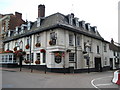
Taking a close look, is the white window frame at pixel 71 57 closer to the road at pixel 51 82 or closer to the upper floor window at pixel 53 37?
the upper floor window at pixel 53 37

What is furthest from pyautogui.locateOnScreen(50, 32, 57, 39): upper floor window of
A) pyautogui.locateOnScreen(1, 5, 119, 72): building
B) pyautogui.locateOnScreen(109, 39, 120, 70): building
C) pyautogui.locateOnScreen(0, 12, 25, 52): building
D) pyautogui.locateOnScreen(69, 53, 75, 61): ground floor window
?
pyautogui.locateOnScreen(109, 39, 120, 70): building

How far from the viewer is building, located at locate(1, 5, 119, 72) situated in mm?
21672

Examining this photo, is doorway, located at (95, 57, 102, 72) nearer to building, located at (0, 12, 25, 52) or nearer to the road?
the road

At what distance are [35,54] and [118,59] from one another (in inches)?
1092

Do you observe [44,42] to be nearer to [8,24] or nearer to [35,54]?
[35,54]

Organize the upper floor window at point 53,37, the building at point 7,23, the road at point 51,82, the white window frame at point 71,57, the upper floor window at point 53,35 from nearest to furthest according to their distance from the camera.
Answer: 1. the road at point 51,82
2. the upper floor window at point 53,37
3. the upper floor window at point 53,35
4. the white window frame at point 71,57
5. the building at point 7,23

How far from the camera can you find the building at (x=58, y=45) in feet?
71.1

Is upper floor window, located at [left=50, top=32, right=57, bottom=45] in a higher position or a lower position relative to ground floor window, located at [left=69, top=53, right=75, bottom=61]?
higher

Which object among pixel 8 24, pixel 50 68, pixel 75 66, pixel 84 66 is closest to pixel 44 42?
pixel 50 68

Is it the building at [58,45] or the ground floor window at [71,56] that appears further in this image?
the ground floor window at [71,56]

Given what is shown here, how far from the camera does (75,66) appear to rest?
23.5m

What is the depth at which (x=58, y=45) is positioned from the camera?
21.2 metres

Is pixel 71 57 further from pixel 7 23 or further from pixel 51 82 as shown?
pixel 7 23

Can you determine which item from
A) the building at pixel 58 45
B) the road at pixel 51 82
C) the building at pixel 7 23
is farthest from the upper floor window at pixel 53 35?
the building at pixel 7 23
